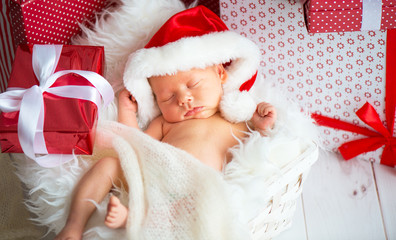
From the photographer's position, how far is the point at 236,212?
0.92m

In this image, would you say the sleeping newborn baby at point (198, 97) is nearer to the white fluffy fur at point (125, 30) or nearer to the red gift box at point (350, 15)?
the white fluffy fur at point (125, 30)

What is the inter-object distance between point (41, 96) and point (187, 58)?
15.4 inches

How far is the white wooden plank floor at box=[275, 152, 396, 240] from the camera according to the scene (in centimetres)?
131

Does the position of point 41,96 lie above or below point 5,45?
above

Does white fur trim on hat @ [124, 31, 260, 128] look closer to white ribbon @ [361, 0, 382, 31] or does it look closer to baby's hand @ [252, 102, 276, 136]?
baby's hand @ [252, 102, 276, 136]

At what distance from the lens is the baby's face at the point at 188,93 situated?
1188 millimetres

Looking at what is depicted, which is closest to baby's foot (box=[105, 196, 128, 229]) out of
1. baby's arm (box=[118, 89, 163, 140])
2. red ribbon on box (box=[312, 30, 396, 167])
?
baby's arm (box=[118, 89, 163, 140])

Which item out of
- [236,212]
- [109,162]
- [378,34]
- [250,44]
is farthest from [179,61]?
[378,34]

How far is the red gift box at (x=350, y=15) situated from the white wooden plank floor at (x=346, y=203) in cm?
60

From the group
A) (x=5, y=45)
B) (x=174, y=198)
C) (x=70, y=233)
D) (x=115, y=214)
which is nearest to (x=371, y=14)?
(x=174, y=198)

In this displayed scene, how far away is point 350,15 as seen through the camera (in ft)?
3.32

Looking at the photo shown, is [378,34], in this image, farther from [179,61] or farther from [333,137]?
[179,61]

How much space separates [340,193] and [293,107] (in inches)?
15.1

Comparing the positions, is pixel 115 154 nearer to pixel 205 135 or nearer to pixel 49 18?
pixel 205 135
